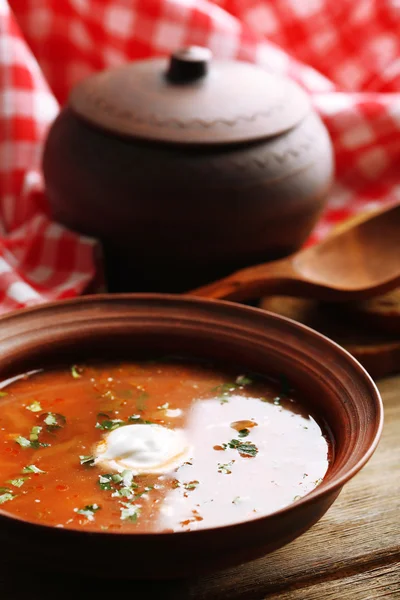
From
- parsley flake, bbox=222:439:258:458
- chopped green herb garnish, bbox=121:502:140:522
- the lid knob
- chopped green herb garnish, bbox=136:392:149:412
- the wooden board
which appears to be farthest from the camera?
the lid knob

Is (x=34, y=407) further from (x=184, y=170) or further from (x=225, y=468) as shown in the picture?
(x=184, y=170)

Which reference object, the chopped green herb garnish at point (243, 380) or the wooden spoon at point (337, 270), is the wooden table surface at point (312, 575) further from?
the wooden spoon at point (337, 270)

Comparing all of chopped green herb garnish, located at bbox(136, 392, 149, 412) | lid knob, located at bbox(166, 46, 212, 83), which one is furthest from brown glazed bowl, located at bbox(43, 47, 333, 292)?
chopped green herb garnish, located at bbox(136, 392, 149, 412)

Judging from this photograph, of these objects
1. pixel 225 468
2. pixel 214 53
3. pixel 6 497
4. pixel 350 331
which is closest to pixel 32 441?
pixel 6 497

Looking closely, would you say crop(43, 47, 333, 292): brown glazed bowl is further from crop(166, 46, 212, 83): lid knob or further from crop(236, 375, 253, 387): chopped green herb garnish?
crop(236, 375, 253, 387): chopped green herb garnish

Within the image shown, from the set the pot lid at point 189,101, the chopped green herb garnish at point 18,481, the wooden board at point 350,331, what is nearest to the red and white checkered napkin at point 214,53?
the pot lid at point 189,101

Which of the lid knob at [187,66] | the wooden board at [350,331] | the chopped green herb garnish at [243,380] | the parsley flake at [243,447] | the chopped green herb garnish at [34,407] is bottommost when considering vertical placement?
the wooden board at [350,331]
